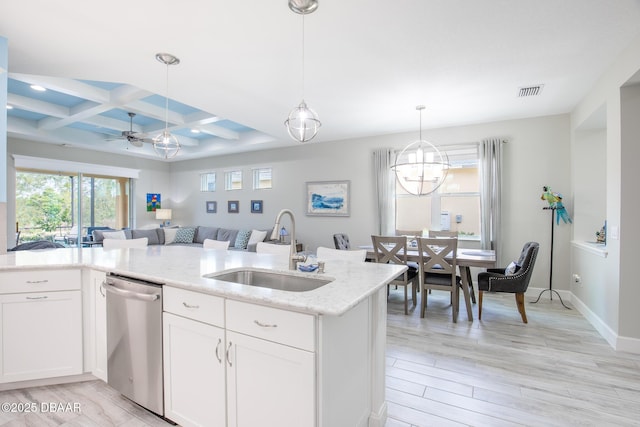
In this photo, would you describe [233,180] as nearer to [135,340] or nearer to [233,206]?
[233,206]

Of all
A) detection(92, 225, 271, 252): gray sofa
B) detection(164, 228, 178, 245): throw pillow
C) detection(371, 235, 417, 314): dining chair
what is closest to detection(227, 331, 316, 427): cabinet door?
detection(371, 235, 417, 314): dining chair

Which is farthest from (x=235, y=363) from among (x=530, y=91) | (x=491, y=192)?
(x=491, y=192)

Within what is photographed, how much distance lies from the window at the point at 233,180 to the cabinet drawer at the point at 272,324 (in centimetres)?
630

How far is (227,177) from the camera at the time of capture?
766 centimetres

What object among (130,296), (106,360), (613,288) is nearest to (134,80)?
(130,296)

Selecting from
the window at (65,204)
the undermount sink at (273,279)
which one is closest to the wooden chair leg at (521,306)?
the undermount sink at (273,279)

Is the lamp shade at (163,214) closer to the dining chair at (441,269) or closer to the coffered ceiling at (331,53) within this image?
the coffered ceiling at (331,53)

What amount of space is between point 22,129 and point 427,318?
7.65 m

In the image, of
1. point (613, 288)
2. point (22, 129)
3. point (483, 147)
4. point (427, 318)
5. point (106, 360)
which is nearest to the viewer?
point (106, 360)

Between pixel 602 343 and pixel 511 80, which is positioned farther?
pixel 511 80

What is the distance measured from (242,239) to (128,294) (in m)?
4.91

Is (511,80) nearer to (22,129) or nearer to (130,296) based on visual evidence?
(130,296)

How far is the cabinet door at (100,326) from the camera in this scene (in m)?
2.11

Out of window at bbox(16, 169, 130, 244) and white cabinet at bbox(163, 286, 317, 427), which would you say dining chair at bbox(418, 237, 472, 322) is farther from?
window at bbox(16, 169, 130, 244)
